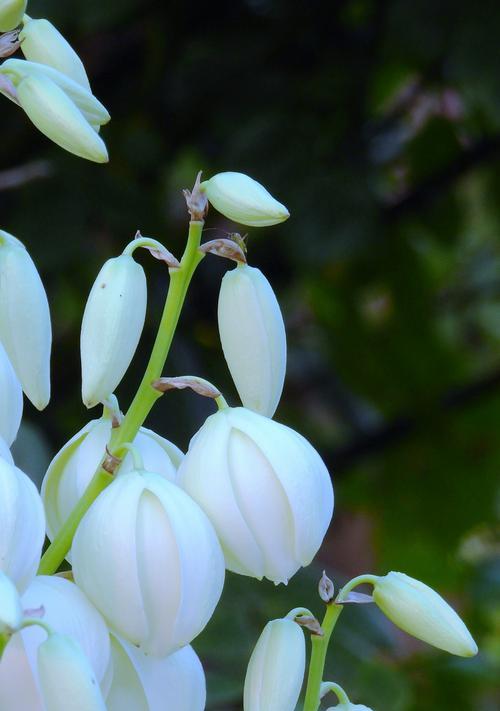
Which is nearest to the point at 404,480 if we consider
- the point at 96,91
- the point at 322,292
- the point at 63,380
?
the point at 322,292

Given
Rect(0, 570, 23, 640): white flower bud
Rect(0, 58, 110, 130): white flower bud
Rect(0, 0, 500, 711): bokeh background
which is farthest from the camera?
Rect(0, 0, 500, 711): bokeh background

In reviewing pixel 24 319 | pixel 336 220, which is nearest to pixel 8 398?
pixel 24 319

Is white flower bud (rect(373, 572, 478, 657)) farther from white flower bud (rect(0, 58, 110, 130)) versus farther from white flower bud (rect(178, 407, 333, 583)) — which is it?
white flower bud (rect(0, 58, 110, 130))

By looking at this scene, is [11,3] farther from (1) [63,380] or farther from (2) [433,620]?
(1) [63,380]

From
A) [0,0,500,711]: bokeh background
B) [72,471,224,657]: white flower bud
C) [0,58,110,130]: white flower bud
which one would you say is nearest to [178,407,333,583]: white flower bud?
[72,471,224,657]: white flower bud

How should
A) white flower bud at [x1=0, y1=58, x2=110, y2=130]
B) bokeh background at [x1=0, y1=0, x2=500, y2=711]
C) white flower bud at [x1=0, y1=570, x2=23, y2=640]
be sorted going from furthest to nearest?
bokeh background at [x1=0, y1=0, x2=500, y2=711]
white flower bud at [x1=0, y1=58, x2=110, y2=130]
white flower bud at [x1=0, y1=570, x2=23, y2=640]

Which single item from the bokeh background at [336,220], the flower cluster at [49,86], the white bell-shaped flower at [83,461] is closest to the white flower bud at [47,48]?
the flower cluster at [49,86]

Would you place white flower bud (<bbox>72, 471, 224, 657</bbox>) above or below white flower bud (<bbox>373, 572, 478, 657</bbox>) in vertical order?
above
